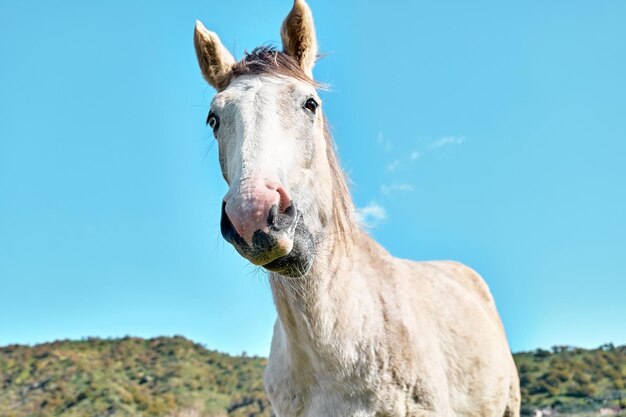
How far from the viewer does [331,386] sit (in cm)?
331

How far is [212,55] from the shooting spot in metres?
3.92

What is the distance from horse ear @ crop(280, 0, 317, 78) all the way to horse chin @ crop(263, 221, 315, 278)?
1.39 metres

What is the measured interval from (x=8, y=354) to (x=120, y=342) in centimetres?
433

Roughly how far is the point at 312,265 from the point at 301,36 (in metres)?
1.63

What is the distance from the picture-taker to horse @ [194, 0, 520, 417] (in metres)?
2.62

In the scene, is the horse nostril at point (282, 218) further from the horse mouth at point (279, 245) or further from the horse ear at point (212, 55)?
the horse ear at point (212, 55)

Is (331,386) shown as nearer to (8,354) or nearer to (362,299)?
(362,299)

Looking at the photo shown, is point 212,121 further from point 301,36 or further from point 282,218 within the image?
point 282,218

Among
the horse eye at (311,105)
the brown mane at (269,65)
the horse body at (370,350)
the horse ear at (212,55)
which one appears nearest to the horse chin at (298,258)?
the horse body at (370,350)

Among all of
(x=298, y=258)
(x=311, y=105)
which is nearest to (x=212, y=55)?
(x=311, y=105)

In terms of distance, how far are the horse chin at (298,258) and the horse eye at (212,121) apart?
980 mm

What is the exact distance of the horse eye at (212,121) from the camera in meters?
3.37

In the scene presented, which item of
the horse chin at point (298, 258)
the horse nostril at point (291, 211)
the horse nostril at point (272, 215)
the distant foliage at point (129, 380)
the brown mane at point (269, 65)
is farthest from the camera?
the distant foliage at point (129, 380)

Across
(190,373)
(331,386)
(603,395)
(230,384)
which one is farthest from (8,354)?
(331,386)
